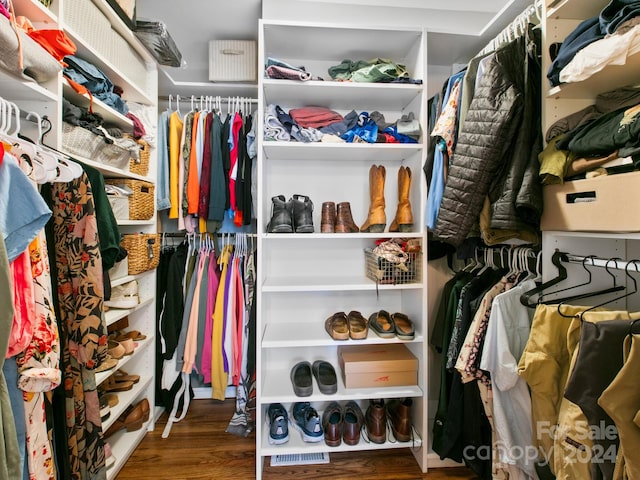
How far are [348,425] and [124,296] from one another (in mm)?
1255

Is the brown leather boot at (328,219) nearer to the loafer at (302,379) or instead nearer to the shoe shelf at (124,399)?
the loafer at (302,379)

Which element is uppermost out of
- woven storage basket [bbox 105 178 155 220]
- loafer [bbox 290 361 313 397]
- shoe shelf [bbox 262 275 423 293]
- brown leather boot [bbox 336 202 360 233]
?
woven storage basket [bbox 105 178 155 220]

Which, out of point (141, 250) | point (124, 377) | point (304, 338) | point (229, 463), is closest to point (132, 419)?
point (124, 377)

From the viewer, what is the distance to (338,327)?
1.56 meters

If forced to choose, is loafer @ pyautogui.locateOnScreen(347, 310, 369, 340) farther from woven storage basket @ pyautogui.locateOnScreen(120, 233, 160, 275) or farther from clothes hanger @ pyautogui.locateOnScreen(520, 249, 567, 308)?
woven storage basket @ pyautogui.locateOnScreen(120, 233, 160, 275)

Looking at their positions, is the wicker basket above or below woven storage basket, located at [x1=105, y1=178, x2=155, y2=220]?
below

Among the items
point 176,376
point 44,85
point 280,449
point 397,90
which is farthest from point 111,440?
point 397,90

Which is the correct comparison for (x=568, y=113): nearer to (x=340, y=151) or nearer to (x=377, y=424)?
(x=340, y=151)

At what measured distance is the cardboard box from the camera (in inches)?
30.6

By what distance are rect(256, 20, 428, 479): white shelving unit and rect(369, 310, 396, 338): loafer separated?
38 mm

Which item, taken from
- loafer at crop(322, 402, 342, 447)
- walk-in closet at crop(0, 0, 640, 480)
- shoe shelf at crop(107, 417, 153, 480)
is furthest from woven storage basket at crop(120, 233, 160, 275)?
loafer at crop(322, 402, 342, 447)

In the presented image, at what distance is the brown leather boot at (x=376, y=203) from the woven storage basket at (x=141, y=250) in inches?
44.4

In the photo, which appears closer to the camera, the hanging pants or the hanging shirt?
the hanging pants

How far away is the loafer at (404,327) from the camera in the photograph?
1522 millimetres
